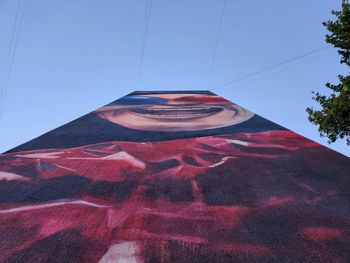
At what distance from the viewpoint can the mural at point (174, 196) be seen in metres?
3.48

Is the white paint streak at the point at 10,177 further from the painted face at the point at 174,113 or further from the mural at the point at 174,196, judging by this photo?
the painted face at the point at 174,113

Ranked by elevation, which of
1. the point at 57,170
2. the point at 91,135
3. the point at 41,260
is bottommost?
the point at 41,260

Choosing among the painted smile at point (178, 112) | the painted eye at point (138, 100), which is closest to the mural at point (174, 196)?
the painted smile at point (178, 112)

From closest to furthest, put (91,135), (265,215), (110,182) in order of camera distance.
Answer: (265,215), (110,182), (91,135)

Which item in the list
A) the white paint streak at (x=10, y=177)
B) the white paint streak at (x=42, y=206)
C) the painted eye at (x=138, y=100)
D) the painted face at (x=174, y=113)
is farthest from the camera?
the painted eye at (x=138, y=100)

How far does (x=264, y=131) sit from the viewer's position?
23.3ft

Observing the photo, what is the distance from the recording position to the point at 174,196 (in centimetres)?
453

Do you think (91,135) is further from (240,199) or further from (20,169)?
(240,199)

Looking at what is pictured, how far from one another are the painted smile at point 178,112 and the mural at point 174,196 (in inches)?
34.9

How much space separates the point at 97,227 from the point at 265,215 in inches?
71.6

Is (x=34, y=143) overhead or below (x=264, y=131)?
below

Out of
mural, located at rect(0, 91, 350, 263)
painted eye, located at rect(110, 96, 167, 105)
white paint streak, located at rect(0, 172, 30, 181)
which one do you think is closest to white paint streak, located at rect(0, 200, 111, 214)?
mural, located at rect(0, 91, 350, 263)

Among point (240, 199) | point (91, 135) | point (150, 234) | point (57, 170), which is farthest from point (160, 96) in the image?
point (150, 234)

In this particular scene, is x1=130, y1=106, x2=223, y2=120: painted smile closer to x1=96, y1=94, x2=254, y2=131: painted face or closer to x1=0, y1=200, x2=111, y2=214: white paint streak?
x1=96, y1=94, x2=254, y2=131: painted face
